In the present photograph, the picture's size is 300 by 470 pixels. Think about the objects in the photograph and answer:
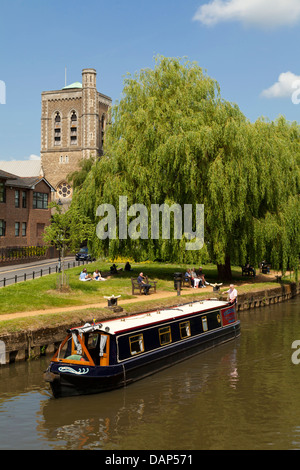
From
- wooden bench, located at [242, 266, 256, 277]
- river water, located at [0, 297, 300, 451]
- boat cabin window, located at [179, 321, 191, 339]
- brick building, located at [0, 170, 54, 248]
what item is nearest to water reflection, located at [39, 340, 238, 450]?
river water, located at [0, 297, 300, 451]

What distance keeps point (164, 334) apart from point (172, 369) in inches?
51.5

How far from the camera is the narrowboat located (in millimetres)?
15031

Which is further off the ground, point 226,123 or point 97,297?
point 226,123

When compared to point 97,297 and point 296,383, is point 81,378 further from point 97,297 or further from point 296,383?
point 97,297

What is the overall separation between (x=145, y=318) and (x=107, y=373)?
12.8 ft

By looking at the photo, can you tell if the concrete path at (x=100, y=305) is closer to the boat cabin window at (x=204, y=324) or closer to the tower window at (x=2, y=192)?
the boat cabin window at (x=204, y=324)

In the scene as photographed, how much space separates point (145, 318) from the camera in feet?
62.6

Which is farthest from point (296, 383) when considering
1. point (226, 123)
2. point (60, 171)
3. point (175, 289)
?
point (60, 171)

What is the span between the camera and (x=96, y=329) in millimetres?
15883

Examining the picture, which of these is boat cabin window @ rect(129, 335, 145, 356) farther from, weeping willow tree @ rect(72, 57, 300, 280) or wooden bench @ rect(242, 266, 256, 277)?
wooden bench @ rect(242, 266, 256, 277)

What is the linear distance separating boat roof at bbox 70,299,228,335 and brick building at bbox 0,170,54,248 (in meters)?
35.6

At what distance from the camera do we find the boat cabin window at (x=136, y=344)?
16859 millimetres

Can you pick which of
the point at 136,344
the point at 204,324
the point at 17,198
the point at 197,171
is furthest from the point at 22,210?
the point at 136,344

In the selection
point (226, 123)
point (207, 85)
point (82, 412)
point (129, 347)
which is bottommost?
point (82, 412)
